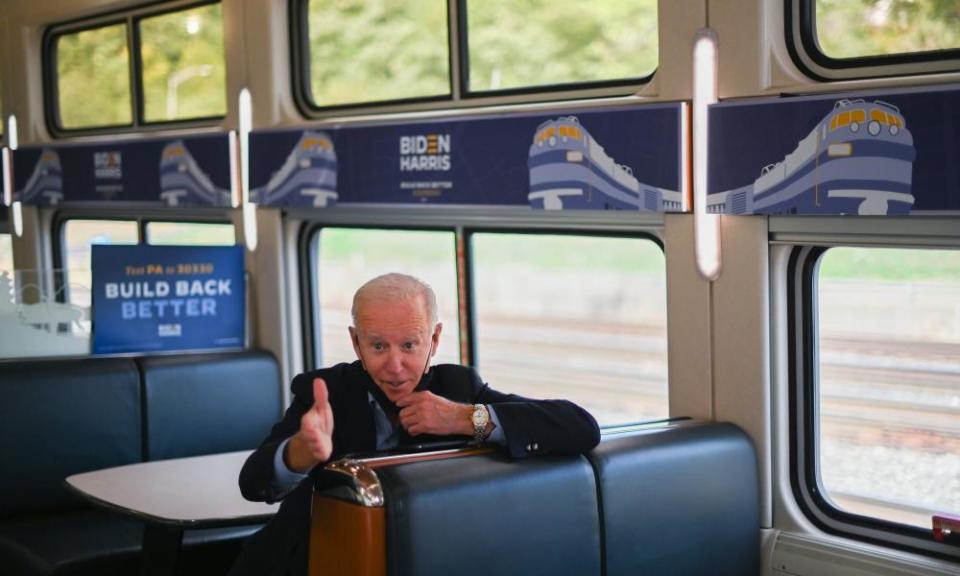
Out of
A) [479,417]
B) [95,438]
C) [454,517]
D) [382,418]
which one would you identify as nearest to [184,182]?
[95,438]

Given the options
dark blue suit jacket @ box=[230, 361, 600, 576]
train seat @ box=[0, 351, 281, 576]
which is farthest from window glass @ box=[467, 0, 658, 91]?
train seat @ box=[0, 351, 281, 576]

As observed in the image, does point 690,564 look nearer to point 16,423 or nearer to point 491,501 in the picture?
point 491,501

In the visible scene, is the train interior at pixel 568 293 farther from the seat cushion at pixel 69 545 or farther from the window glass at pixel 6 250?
the window glass at pixel 6 250

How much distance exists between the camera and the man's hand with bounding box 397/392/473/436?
2.87 meters

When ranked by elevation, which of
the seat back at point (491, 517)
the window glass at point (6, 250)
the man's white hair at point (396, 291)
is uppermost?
the window glass at point (6, 250)

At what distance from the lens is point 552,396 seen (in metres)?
4.59

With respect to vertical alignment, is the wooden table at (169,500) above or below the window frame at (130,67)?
below

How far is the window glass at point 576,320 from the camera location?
4.14 meters

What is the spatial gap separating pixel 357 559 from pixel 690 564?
3.53 feet

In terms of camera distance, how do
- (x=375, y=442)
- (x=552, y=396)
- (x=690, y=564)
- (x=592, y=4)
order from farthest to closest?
(x=552, y=396)
(x=592, y=4)
(x=690, y=564)
(x=375, y=442)

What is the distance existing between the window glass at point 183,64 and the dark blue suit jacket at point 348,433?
137 inches

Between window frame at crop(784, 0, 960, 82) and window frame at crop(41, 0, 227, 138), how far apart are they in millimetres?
3122

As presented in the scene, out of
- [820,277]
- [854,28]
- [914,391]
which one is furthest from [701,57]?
[914,391]

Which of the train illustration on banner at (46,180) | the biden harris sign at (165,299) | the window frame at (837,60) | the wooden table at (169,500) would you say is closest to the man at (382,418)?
the wooden table at (169,500)
